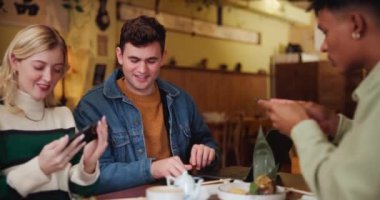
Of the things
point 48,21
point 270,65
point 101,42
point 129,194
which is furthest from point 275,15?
point 129,194

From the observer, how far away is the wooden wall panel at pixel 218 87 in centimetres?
659

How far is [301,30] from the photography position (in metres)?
9.41

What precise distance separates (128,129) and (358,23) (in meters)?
1.19

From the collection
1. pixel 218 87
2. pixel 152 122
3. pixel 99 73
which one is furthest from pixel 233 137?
pixel 152 122

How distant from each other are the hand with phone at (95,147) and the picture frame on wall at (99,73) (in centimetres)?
379

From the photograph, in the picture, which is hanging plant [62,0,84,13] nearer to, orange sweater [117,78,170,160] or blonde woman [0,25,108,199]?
orange sweater [117,78,170,160]

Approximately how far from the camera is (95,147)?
1495 mm

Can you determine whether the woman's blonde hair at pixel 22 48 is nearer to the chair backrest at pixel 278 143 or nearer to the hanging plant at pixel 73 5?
the chair backrest at pixel 278 143

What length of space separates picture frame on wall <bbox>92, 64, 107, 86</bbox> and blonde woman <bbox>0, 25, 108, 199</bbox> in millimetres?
3650

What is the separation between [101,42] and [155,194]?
430 centimetres

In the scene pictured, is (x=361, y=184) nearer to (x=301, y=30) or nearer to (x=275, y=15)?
(x=275, y=15)

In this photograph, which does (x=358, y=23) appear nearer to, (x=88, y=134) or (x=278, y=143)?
(x=278, y=143)

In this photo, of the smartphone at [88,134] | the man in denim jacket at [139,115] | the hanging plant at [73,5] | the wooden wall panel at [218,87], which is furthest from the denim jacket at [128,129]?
the wooden wall panel at [218,87]

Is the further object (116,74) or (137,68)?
(116,74)
